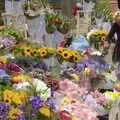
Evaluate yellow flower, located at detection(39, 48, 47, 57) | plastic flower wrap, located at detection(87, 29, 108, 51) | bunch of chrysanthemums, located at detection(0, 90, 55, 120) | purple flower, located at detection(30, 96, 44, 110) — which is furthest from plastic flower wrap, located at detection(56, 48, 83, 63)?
purple flower, located at detection(30, 96, 44, 110)

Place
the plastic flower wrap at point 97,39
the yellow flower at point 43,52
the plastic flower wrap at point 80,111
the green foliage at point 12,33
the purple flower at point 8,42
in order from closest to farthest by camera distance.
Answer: the plastic flower wrap at point 80,111 → the yellow flower at point 43,52 → the purple flower at point 8,42 → the green foliage at point 12,33 → the plastic flower wrap at point 97,39

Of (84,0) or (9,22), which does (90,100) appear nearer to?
(9,22)

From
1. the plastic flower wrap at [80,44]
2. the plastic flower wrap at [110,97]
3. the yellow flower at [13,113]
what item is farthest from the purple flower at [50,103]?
the plastic flower wrap at [80,44]

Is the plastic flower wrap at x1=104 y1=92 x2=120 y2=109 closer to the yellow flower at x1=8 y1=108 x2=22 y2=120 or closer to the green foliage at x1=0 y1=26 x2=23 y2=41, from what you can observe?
the yellow flower at x1=8 y1=108 x2=22 y2=120

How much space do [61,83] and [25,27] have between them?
5580 mm

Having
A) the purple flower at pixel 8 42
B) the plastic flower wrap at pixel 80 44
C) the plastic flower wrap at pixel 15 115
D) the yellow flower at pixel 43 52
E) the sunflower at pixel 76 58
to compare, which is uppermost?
the plastic flower wrap at pixel 15 115

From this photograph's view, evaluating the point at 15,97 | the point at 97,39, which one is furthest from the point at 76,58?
the point at 97,39

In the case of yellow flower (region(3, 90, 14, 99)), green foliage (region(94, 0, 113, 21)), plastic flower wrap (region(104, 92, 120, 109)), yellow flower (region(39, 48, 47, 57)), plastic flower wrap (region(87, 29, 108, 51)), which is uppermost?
yellow flower (region(3, 90, 14, 99))

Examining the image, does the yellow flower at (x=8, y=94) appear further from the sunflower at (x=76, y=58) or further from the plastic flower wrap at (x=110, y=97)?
the sunflower at (x=76, y=58)

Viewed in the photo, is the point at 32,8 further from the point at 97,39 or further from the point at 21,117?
the point at 21,117

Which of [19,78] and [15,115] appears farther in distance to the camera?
[19,78]

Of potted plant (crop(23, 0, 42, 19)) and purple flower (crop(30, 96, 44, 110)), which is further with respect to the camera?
potted plant (crop(23, 0, 42, 19))

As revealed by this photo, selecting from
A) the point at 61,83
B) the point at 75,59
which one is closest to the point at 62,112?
the point at 61,83

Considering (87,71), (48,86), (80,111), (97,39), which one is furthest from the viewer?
(97,39)
